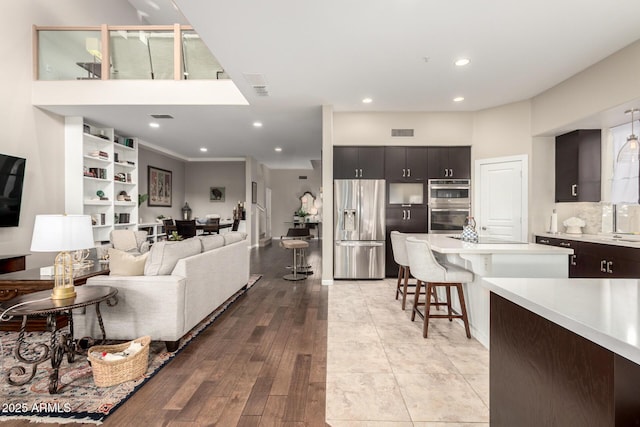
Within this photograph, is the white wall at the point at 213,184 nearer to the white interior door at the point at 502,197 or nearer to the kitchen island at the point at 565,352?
the white interior door at the point at 502,197

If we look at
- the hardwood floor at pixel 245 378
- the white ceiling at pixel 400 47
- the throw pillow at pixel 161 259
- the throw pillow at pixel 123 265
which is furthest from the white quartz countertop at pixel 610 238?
the throw pillow at pixel 123 265

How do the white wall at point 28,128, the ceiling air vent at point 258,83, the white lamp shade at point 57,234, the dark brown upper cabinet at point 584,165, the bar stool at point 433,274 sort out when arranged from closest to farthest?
the white lamp shade at point 57,234 < the bar stool at point 433,274 < the ceiling air vent at point 258,83 < the dark brown upper cabinet at point 584,165 < the white wall at point 28,128

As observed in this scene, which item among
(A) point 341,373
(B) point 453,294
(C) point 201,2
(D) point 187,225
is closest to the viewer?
(A) point 341,373

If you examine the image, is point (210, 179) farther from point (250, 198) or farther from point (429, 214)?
point (429, 214)

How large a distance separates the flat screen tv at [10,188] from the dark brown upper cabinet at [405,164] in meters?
5.73

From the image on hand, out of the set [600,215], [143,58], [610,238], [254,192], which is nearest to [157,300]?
[143,58]

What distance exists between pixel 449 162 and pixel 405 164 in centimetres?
79

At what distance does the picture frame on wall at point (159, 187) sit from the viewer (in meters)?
8.53

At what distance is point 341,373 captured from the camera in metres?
2.35

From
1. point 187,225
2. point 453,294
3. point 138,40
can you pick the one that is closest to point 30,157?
point 138,40

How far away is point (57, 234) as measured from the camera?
2.19 metres

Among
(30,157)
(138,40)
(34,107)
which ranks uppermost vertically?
(138,40)

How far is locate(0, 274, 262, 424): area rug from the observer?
1849mm

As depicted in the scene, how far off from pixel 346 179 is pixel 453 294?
2.62 metres
